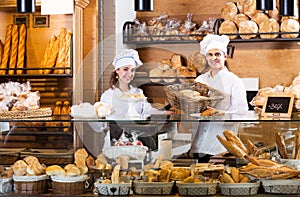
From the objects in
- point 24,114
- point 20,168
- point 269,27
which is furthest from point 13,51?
point 20,168

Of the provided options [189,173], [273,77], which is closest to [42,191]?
[189,173]

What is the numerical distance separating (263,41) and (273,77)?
1.11 ft

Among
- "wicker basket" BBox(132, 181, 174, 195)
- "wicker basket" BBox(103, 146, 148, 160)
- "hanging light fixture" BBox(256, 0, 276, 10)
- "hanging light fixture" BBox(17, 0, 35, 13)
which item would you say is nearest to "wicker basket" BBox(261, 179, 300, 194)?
"wicker basket" BBox(132, 181, 174, 195)

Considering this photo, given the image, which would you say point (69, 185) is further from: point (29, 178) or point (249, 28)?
point (249, 28)

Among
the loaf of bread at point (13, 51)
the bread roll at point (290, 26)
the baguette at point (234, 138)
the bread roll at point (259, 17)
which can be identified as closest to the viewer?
the baguette at point (234, 138)

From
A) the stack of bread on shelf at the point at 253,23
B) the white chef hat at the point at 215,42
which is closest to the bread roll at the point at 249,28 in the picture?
the stack of bread on shelf at the point at 253,23

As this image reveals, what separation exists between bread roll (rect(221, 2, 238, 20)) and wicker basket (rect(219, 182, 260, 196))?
7.73 ft

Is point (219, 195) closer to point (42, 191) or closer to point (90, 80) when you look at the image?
point (42, 191)

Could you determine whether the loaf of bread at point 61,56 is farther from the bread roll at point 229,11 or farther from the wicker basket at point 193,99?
the wicker basket at point 193,99

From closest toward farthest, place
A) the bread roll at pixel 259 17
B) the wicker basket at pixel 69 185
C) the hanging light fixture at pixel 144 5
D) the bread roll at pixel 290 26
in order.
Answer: the hanging light fixture at pixel 144 5, the wicker basket at pixel 69 185, the bread roll at pixel 290 26, the bread roll at pixel 259 17

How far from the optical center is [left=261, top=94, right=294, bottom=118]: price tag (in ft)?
6.94

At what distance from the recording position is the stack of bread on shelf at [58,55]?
4.14 metres

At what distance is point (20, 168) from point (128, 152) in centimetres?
40

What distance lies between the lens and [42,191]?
6.85ft
